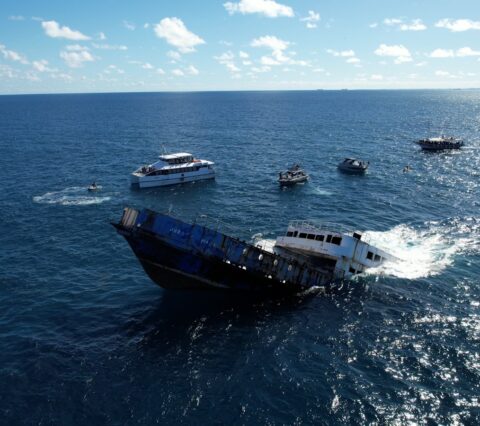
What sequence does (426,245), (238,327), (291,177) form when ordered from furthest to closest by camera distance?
(291,177) → (426,245) → (238,327)

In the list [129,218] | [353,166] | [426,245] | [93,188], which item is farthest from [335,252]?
[353,166]

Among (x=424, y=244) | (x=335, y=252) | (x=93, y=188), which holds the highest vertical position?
(x=335, y=252)

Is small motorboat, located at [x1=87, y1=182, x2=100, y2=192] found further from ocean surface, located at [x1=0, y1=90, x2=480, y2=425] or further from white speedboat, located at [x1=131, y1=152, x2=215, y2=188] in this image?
white speedboat, located at [x1=131, y1=152, x2=215, y2=188]

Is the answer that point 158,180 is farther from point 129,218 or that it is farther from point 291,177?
point 129,218

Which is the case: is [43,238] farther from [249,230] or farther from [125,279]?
[249,230]

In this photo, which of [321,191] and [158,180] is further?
[158,180]

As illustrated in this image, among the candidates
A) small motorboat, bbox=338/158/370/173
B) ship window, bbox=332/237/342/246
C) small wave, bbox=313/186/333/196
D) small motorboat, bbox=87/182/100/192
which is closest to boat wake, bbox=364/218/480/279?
ship window, bbox=332/237/342/246

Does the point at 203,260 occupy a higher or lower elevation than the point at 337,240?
higher
